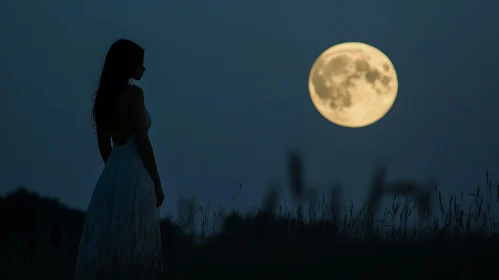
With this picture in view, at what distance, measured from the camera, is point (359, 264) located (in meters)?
5.31

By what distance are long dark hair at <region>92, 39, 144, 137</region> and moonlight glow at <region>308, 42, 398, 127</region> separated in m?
17.2

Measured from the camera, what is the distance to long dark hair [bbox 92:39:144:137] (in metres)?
5.75

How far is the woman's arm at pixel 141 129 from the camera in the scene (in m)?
5.83

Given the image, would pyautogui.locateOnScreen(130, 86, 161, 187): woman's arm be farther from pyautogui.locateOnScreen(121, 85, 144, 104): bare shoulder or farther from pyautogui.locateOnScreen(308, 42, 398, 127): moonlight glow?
pyautogui.locateOnScreen(308, 42, 398, 127): moonlight glow

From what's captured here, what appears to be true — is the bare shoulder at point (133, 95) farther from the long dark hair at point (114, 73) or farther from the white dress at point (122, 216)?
the white dress at point (122, 216)

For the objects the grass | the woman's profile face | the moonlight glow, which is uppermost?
the moonlight glow

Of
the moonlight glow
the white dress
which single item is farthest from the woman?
the moonlight glow

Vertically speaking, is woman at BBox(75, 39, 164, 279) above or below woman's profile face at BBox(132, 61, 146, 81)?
below

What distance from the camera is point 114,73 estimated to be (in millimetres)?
5832

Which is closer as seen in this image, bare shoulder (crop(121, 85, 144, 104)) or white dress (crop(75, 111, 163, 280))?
bare shoulder (crop(121, 85, 144, 104))

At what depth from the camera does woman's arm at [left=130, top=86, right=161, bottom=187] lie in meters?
5.83

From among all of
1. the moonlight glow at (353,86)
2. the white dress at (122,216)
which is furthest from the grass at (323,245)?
the moonlight glow at (353,86)

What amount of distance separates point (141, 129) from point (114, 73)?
1.63 feet

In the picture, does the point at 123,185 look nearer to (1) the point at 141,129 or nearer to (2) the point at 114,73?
(1) the point at 141,129
